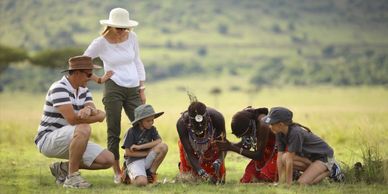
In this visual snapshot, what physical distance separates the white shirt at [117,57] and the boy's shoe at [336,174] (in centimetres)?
290

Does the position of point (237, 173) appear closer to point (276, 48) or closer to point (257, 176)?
point (257, 176)

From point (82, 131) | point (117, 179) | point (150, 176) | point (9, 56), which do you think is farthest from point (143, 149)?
point (9, 56)

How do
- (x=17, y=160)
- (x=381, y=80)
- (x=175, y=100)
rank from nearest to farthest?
(x=17, y=160) → (x=175, y=100) → (x=381, y=80)

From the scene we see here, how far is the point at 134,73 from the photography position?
11.8 m

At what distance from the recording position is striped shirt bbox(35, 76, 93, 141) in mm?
10430

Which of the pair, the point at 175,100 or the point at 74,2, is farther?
the point at 74,2

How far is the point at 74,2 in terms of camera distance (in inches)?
5369

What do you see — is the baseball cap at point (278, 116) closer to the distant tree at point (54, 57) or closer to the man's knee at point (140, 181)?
the man's knee at point (140, 181)

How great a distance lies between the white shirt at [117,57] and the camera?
1160 centimetres

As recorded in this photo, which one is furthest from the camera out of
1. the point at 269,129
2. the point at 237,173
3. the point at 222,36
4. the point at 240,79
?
the point at 222,36

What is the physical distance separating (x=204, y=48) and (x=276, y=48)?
9564mm

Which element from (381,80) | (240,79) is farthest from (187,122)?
(240,79)

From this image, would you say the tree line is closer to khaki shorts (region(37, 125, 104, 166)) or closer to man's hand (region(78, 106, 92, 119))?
khaki shorts (region(37, 125, 104, 166))

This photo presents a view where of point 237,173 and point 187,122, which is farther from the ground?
point 187,122
